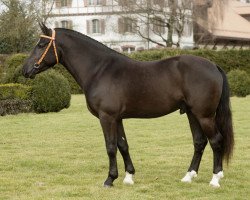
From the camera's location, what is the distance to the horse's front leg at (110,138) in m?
7.43

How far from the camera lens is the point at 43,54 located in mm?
7703

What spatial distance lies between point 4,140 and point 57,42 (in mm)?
5866

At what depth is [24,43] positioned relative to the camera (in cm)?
4419

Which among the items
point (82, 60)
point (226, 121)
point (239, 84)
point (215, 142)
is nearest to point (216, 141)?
point (215, 142)

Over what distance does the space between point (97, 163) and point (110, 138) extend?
2.19 m

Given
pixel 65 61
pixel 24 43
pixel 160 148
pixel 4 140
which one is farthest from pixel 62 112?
pixel 24 43

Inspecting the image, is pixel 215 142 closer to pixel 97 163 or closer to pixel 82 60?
pixel 82 60

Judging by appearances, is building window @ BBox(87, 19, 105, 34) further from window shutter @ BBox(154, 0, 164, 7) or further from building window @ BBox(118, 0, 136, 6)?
window shutter @ BBox(154, 0, 164, 7)

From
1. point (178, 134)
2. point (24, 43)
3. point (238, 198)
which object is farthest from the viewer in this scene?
point (24, 43)

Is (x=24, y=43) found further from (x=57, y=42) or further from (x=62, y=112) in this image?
(x=57, y=42)

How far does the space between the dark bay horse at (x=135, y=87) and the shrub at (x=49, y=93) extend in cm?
1207

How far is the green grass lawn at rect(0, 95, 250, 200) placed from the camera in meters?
7.20

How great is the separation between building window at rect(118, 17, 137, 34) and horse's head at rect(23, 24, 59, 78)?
43.0 metres

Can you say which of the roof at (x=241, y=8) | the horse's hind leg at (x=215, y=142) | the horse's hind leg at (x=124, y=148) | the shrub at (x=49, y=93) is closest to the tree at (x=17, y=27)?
the shrub at (x=49, y=93)
